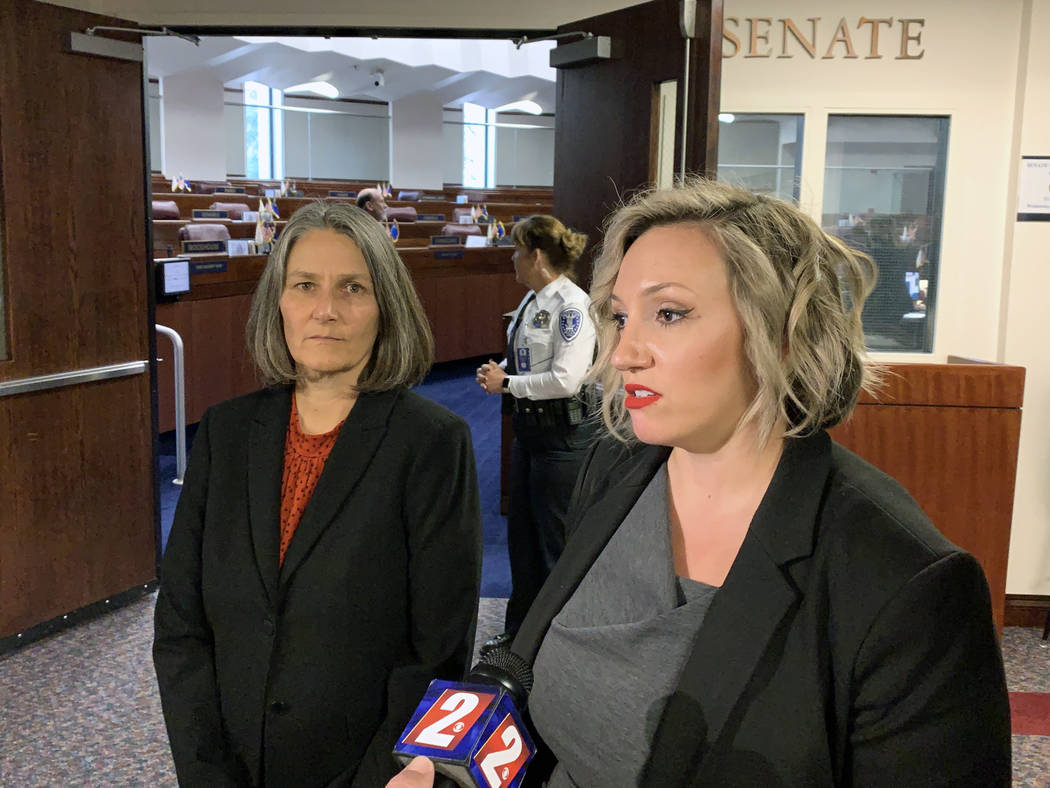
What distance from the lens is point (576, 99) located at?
12.5 ft

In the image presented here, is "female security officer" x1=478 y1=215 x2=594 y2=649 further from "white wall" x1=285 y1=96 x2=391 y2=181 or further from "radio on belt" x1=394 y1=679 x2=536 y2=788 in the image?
"white wall" x1=285 y1=96 x2=391 y2=181

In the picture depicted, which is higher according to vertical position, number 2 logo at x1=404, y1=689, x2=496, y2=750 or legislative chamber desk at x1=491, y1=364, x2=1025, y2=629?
number 2 logo at x1=404, y1=689, x2=496, y2=750

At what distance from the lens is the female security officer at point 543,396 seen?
345 cm

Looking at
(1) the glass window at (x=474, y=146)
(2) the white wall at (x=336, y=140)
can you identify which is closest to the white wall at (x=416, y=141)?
(2) the white wall at (x=336, y=140)

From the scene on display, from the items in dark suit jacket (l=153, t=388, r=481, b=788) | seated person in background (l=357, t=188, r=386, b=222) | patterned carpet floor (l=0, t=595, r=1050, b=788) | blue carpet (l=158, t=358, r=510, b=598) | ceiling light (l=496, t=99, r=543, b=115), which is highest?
ceiling light (l=496, t=99, r=543, b=115)

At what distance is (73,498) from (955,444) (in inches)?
129

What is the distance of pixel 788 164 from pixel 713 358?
10.9ft

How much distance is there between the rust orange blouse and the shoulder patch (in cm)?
183

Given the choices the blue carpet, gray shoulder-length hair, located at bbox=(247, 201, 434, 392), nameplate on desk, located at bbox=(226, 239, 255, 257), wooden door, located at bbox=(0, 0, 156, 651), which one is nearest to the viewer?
gray shoulder-length hair, located at bbox=(247, 201, 434, 392)

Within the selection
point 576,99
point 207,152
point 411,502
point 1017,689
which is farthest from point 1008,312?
point 207,152

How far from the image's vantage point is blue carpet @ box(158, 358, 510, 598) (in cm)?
452

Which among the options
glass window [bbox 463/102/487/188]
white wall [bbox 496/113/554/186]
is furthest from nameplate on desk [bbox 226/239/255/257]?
white wall [bbox 496/113/554/186]

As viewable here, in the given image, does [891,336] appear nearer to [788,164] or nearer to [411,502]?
[788,164]

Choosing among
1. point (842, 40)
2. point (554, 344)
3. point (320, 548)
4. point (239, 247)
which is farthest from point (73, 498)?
point (239, 247)
